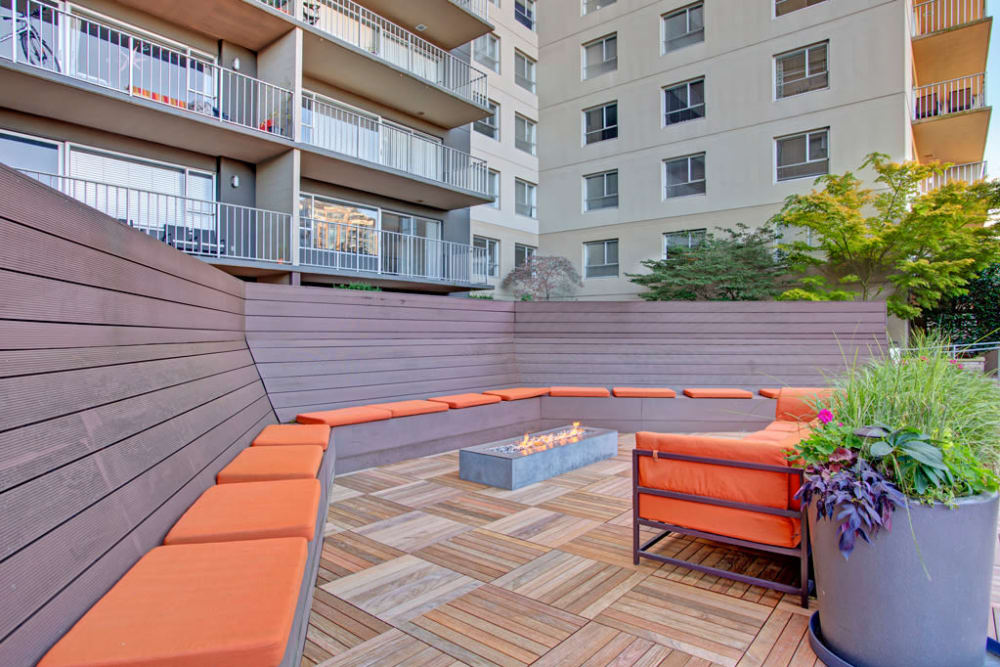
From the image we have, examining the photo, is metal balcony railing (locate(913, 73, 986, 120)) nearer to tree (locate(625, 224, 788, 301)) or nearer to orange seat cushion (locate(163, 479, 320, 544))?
tree (locate(625, 224, 788, 301))

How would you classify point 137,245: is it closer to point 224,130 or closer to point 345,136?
point 224,130

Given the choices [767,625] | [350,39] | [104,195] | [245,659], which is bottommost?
[767,625]

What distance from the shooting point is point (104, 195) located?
7.66m

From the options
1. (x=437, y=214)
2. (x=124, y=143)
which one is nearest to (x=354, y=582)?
(x=124, y=143)

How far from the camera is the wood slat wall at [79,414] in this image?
1.28m

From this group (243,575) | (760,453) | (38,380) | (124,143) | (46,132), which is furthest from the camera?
(124,143)

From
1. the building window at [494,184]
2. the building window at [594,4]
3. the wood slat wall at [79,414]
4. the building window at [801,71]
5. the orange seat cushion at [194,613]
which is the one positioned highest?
the building window at [594,4]

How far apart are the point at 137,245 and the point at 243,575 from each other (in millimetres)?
1639

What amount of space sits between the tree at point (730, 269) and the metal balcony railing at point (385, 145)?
523 centimetres

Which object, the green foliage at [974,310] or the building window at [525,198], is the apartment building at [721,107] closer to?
the building window at [525,198]

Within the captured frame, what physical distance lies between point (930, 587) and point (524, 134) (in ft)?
54.1

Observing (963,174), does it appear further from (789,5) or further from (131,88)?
(131,88)

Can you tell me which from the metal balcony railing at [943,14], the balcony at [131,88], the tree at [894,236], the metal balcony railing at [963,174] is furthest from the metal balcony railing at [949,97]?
the balcony at [131,88]

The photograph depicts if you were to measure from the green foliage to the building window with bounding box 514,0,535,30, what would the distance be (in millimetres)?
13770
